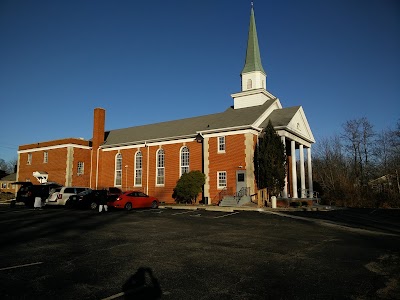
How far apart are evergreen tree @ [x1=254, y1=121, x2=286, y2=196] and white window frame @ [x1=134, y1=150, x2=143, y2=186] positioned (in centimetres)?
1484

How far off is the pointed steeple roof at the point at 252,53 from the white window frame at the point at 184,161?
11261mm

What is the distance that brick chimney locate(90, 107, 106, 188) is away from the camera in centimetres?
3953

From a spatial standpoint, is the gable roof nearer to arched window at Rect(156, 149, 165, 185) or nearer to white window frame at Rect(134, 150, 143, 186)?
arched window at Rect(156, 149, 165, 185)

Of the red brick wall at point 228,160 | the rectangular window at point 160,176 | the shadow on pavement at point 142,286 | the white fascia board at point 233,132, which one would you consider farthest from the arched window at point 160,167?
the shadow on pavement at point 142,286

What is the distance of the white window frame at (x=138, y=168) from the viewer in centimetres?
3615

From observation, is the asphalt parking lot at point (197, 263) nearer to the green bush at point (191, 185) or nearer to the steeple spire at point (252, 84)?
the green bush at point (191, 185)

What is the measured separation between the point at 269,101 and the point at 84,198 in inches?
811

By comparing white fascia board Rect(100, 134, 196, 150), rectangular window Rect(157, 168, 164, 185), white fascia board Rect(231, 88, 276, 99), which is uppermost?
white fascia board Rect(231, 88, 276, 99)

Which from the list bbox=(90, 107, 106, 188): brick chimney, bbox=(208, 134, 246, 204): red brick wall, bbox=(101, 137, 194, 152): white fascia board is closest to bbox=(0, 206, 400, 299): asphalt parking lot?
bbox=(208, 134, 246, 204): red brick wall

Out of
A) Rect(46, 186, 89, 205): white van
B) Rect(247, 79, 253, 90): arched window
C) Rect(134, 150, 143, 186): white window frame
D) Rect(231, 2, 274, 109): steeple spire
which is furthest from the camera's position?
Rect(134, 150, 143, 186): white window frame

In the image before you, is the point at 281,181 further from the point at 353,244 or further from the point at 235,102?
the point at 353,244

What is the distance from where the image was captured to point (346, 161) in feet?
182

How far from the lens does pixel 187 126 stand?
35.3 metres

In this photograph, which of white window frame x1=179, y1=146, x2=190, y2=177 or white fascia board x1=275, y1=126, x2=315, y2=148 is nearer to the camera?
white fascia board x1=275, y1=126, x2=315, y2=148
